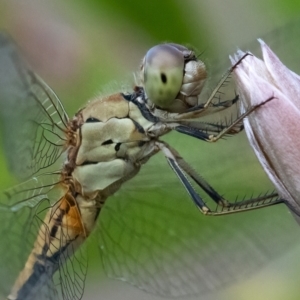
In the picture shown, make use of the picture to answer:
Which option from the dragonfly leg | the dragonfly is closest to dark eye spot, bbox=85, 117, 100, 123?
the dragonfly

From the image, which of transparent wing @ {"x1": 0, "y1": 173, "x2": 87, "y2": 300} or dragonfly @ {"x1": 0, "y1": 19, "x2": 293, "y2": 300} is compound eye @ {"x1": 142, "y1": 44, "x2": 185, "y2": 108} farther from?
transparent wing @ {"x1": 0, "y1": 173, "x2": 87, "y2": 300}

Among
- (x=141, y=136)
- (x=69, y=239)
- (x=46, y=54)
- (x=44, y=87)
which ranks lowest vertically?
→ (x=69, y=239)

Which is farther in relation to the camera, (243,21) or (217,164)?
(243,21)

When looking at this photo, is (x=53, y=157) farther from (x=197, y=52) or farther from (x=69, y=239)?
(x=197, y=52)

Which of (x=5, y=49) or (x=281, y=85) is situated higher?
(x=5, y=49)

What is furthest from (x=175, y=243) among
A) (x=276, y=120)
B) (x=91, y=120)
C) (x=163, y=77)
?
(x=276, y=120)

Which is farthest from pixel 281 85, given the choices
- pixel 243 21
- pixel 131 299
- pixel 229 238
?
pixel 131 299

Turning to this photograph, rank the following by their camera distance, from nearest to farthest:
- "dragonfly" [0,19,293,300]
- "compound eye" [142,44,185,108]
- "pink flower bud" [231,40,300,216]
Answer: "pink flower bud" [231,40,300,216] < "compound eye" [142,44,185,108] < "dragonfly" [0,19,293,300]

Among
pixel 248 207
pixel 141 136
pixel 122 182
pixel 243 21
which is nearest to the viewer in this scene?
pixel 248 207
